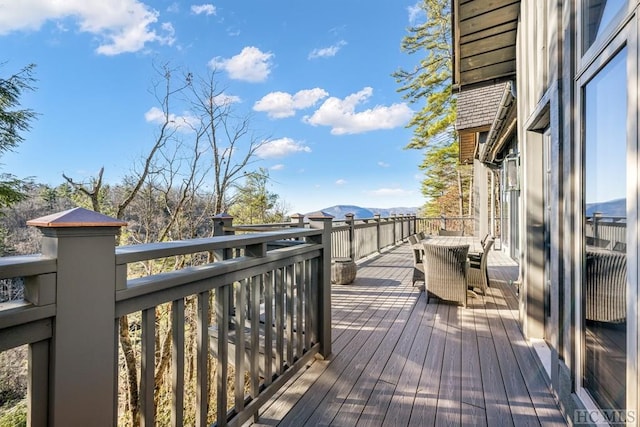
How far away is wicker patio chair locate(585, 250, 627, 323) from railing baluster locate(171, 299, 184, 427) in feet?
6.43

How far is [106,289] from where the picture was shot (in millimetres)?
1061

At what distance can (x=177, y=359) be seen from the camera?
139 cm

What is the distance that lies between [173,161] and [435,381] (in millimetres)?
8366

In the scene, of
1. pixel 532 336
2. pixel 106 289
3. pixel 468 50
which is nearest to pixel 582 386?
pixel 532 336

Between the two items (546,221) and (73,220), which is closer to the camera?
(73,220)

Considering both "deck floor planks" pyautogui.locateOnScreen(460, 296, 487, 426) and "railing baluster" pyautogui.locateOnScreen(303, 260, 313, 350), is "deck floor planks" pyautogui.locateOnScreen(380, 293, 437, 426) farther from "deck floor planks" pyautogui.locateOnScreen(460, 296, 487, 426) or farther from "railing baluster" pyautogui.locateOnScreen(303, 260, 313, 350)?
"railing baluster" pyautogui.locateOnScreen(303, 260, 313, 350)

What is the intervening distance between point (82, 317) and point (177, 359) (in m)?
0.51

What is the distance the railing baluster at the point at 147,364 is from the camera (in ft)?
4.11

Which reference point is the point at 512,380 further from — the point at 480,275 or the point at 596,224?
the point at 480,275

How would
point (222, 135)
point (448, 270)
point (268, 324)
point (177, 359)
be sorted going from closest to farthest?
point (177, 359)
point (268, 324)
point (448, 270)
point (222, 135)

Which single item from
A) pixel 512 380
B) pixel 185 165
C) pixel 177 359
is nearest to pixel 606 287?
pixel 512 380

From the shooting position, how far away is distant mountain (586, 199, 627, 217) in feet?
4.70

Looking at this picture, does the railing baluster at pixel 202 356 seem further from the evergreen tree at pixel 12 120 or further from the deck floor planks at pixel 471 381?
the evergreen tree at pixel 12 120

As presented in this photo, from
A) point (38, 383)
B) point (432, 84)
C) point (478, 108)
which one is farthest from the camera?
point (432, 84)
